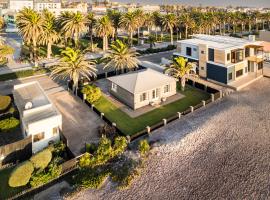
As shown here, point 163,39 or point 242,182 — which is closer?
point 242,182

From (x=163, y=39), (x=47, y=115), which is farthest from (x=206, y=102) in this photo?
(x=163, y=39)

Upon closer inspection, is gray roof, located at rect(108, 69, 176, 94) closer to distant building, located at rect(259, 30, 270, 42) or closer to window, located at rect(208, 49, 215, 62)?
window, located at rect(208, 49, 215, 62)

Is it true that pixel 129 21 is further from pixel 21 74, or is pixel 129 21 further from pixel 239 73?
pixel 239 73

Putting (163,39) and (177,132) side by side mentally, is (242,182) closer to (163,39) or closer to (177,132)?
(177,132)

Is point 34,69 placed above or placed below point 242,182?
above

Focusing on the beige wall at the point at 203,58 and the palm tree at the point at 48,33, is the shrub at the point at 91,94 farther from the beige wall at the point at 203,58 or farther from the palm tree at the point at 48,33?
the palm tree at the point at 48,33

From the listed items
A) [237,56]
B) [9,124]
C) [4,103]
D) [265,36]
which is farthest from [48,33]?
[265,36]

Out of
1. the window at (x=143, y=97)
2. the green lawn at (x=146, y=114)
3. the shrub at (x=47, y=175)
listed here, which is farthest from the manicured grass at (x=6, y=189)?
the window at (x=143, y=97)

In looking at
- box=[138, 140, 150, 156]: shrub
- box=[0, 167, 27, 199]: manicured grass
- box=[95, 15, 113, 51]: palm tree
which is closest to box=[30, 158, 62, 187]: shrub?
box=[0, 167, 27, 199]: manicured grass
